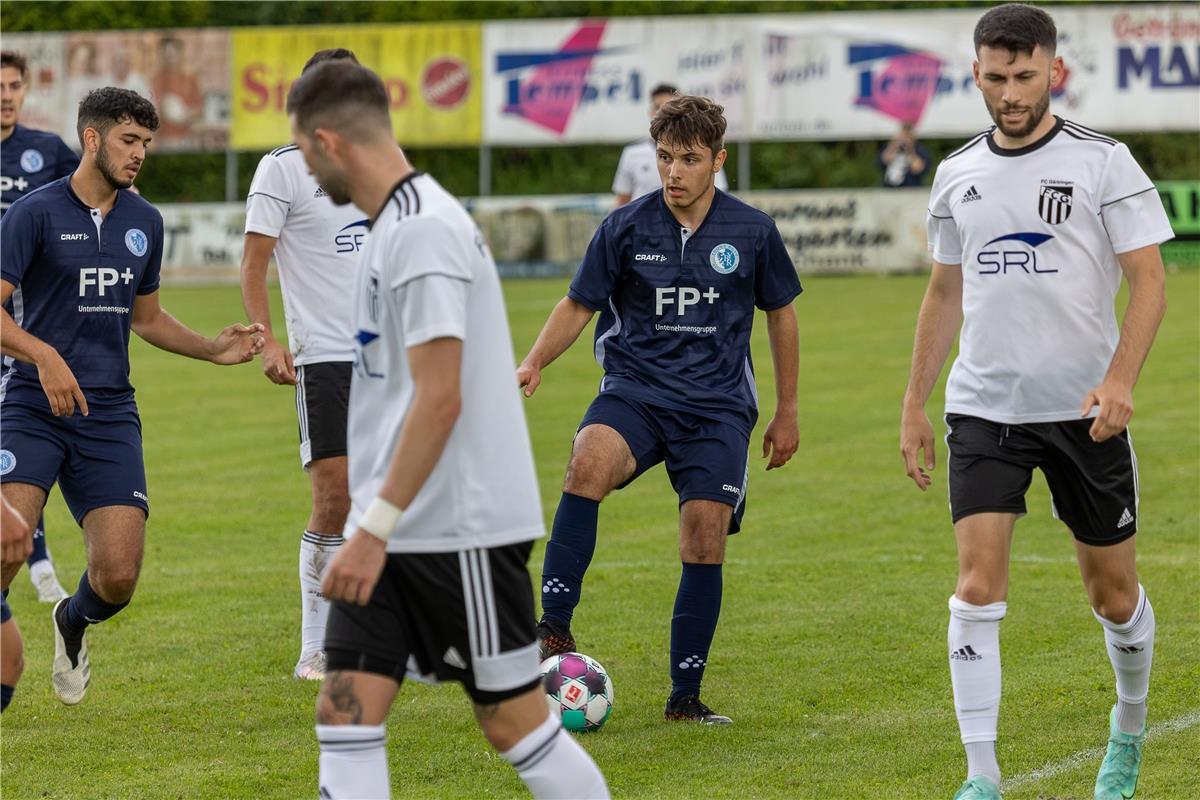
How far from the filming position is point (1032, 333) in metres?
5.18

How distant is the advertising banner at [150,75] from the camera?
118 feet

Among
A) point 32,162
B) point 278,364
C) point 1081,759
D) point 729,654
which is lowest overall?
point 729,654

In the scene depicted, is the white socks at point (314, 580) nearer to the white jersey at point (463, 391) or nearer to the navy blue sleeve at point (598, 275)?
the navy blue sleeve at point (598, 275)

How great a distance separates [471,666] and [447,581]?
8.6 inches

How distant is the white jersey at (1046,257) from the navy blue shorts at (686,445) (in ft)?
4.52

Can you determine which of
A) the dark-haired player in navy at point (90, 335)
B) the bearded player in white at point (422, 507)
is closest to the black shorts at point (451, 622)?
the bearded player in white at point (422, 507)

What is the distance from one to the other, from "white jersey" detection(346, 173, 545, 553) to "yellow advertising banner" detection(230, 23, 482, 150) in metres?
31.2

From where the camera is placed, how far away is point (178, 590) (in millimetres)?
9109

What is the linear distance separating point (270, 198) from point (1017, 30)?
11.3 feet

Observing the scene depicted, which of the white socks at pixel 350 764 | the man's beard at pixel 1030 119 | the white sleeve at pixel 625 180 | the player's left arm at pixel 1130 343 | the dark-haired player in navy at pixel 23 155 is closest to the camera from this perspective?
the white socks at pixel 350 764

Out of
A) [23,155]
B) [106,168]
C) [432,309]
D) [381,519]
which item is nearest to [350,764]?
[381,519]

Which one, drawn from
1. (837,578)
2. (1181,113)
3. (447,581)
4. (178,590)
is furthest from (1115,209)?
(1181,113)

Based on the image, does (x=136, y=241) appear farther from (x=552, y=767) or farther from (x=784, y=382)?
(x=552, y=767)

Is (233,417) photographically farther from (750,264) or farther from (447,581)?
(447,581)
